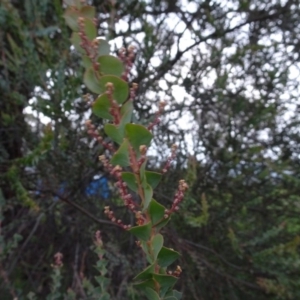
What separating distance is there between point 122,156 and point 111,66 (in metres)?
0.16

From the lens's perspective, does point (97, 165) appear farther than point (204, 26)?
No

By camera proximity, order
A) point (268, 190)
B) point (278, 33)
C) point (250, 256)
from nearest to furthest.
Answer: point (250, 256), point (268, 190), point (278, 33)

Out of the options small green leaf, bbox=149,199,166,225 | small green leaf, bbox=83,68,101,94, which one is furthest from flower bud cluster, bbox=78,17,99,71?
small green leaf, bbox=149,199,166,225

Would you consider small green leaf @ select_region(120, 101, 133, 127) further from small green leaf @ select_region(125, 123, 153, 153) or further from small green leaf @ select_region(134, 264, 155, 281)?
small green leaf @ select_region(134, 264, 155, 281)

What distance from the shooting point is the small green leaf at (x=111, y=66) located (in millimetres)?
998

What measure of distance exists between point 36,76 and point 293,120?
5.86 feet

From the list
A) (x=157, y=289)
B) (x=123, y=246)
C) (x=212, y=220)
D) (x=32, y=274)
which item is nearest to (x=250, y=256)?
(x=212, y=220)

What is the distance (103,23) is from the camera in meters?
3.72

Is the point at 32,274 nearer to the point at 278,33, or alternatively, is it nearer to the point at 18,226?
the point at 18,226

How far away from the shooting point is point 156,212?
99 cm

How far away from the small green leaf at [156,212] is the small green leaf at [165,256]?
0.05m

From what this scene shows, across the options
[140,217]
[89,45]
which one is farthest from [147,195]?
[89,45]

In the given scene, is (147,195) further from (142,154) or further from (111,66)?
(111,66)

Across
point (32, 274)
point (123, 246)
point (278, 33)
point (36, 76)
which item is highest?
point (278, 33)
